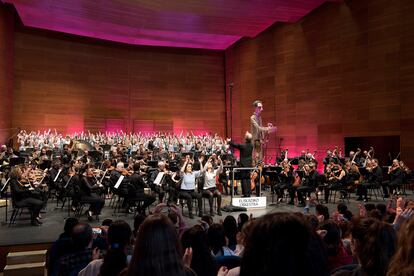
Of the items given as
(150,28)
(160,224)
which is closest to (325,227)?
(160,224)

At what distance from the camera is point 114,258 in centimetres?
239

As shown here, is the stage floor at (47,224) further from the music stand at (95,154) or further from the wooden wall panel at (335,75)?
the wooden wall panel at (335,75)

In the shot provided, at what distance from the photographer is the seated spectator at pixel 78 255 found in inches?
115

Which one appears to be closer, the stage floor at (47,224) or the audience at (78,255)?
the audience at (78,255)

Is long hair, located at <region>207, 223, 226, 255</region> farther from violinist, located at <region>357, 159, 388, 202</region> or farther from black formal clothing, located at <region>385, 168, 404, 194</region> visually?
black formal clothing, located at <region>385, 168, 404, 194</region>

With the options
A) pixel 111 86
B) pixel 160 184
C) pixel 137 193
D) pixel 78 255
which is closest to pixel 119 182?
pixel 137 193

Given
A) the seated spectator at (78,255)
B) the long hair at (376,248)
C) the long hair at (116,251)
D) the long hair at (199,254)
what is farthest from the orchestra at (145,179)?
the long hair at (376,248)

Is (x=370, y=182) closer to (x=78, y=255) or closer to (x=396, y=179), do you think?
(x=396, y=179)

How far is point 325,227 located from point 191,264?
4.43 ft

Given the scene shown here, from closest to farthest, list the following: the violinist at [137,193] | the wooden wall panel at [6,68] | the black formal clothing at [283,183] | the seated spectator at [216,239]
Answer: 1. the seated spectator at [216,239]
2. the violinist at [137,193]
3. the black formal clothing at [283,183]
4. the wooden wall panel at [6,68]

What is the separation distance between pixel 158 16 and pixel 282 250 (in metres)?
17.3

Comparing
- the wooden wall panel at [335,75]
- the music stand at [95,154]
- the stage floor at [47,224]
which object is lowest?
the stage floor at [47,224]

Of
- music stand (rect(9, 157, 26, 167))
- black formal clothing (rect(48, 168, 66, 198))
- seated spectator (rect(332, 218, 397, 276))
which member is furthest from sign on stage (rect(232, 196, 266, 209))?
seated spectator (rect(332, 218, 397, 276))

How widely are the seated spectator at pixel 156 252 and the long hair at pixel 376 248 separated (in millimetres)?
845
